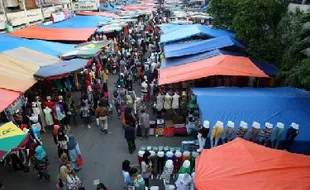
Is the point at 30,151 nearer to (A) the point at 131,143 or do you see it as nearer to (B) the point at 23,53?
(A) the point at 131,143

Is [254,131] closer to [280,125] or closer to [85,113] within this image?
[280,125]

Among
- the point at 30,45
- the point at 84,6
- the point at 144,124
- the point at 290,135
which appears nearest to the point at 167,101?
the point at 144,124

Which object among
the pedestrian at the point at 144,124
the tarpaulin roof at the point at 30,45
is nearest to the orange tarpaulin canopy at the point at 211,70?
the pedestrian at the point at 144,124

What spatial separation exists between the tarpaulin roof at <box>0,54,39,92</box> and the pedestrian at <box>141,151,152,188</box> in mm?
4725

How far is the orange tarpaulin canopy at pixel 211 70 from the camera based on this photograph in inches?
362

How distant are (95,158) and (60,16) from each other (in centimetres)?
1548

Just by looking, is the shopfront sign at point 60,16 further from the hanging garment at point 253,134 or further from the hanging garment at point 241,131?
the hanging garment at point 253,134

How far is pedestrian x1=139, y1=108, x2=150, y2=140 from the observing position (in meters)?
8.59

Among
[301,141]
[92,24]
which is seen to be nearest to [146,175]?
[301,141]

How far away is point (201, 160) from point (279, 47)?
774cm

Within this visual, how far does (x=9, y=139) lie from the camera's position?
5.61 meters

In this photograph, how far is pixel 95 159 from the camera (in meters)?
7.90

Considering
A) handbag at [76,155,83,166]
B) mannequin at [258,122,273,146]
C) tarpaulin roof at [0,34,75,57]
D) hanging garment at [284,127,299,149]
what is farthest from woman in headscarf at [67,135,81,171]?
tarpaulin roof at [0,34,75,57]

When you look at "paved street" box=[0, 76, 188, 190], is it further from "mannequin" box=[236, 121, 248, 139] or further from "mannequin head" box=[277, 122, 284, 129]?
"mannequin head" box=[277, 122, 284, 129]
